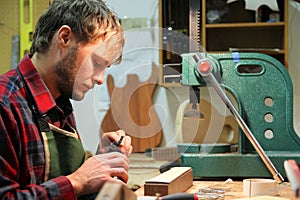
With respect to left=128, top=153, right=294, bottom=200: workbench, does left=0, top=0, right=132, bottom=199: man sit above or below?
above

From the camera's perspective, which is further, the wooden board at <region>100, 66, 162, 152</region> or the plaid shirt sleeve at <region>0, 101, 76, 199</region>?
the wooden board at <region>100, 66, 162, 152</region>

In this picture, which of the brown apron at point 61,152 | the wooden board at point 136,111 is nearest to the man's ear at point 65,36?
the brown apron at point 61,152

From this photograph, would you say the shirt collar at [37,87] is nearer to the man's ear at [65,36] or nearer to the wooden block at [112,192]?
the man's ear at [65,36]

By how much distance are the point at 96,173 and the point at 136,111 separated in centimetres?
191

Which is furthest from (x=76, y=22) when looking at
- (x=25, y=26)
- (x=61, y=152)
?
(x=25, y=26)

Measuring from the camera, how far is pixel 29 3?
3.30 m

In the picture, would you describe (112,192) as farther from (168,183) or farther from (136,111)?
(136,111)

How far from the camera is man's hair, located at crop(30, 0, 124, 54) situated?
134cm

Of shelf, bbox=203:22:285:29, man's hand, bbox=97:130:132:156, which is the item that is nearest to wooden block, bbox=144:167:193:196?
man's hand, bbox=97:130:132:156

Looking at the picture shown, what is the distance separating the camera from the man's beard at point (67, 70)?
4.38 feet

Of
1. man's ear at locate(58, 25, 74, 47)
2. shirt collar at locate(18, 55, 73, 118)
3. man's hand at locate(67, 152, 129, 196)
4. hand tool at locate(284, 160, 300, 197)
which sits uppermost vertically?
man's ear at locate(58, 25, 74, 47)

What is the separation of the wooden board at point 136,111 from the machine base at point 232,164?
1.26 metres

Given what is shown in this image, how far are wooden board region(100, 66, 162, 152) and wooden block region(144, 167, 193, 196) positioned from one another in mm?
1487

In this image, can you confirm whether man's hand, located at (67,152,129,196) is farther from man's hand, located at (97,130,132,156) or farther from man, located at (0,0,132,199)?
man's hand, located at (97,130,132,156)
